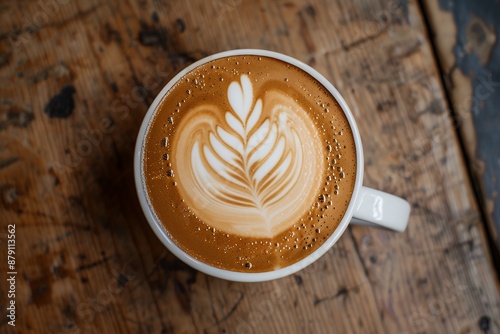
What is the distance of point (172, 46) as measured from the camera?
95 cm

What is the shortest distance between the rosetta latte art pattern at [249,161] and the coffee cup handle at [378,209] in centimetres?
8

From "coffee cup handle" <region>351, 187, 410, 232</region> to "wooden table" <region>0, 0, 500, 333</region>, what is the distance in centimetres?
12

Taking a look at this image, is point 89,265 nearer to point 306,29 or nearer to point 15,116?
point 15,116

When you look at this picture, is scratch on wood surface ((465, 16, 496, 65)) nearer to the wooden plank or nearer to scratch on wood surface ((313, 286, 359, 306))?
the wooden plank

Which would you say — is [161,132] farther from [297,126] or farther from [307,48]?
[307,48]

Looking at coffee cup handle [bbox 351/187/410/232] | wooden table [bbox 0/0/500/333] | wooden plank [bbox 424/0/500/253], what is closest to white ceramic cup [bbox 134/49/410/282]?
coffee cup handle [bbox 351/187/410/232]

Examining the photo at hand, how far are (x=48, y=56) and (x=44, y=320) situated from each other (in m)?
0.48

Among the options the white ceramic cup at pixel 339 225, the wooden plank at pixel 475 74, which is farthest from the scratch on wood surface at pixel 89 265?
the wooden plank at pixel 475 74

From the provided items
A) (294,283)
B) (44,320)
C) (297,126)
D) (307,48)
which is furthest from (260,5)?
(44,320)

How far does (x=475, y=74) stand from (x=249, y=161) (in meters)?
0.52

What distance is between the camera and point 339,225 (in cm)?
79

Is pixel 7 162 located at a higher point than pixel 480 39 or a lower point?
higher

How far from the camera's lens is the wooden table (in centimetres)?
91

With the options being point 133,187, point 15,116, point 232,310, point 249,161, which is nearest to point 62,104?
point 15,116
